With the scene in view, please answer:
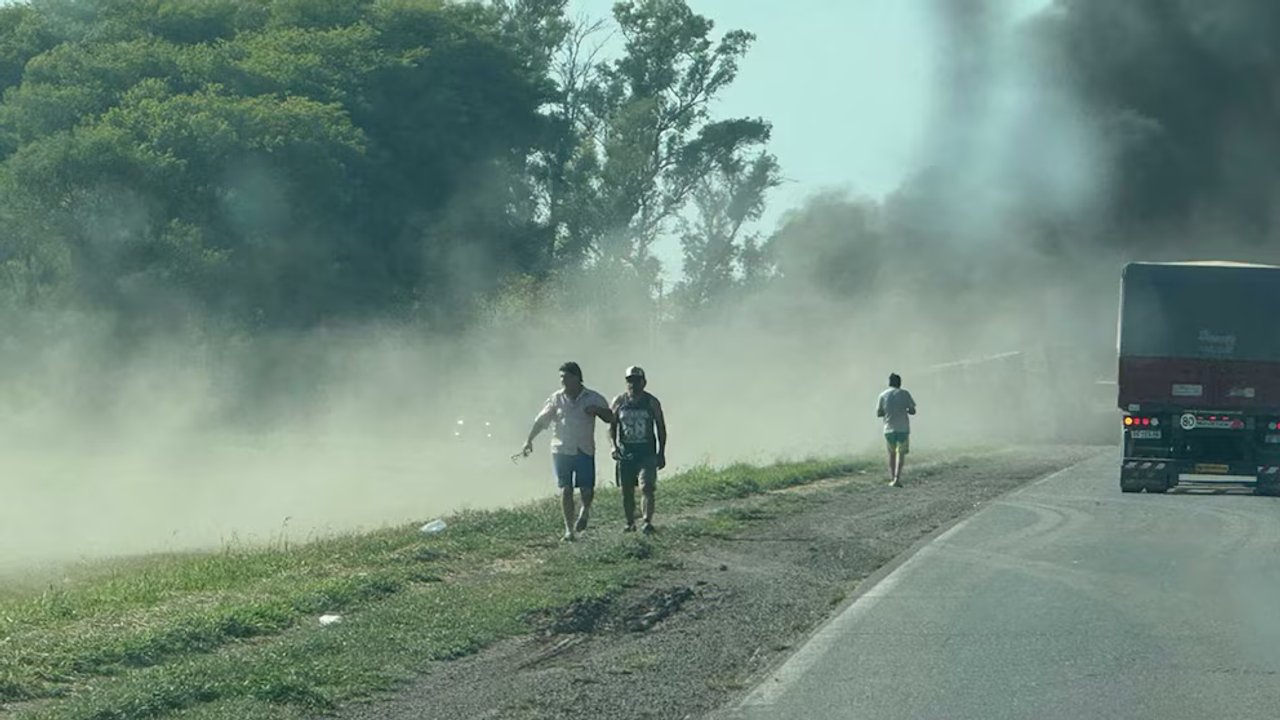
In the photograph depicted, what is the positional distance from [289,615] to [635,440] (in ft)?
23.0

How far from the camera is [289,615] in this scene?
503 inches

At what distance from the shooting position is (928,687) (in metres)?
10.4

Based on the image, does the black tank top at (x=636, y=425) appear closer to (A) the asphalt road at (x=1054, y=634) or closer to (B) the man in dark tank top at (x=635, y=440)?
(B) the man in dark tank top at (x=635, y=440)

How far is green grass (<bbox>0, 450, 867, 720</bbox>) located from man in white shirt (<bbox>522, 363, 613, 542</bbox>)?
23.5 inches

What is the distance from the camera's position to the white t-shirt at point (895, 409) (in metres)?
28.5

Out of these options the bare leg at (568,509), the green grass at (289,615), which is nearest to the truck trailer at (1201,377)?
the green grass at (289,615)

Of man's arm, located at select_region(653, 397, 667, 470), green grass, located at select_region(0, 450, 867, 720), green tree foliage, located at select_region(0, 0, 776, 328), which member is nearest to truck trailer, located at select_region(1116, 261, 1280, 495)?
green grass, located at select_region(0, 450, 867, 720)

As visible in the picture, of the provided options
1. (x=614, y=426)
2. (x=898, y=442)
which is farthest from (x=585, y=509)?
(x=898, y=442)

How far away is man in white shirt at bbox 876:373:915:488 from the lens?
93.5ft

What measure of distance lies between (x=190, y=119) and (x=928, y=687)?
140ft

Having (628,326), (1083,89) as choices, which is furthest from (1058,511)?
(628,326)

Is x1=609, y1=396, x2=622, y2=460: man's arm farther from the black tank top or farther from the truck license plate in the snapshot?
the truck license plate

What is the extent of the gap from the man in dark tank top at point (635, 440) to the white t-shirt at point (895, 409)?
9.52m

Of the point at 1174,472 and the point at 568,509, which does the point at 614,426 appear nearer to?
the point at 568,509
